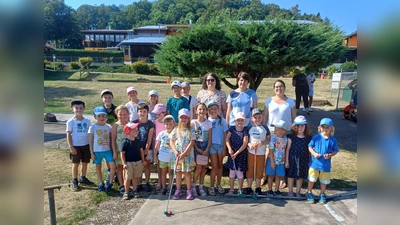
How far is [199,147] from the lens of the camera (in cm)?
498

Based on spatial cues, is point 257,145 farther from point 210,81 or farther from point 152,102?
point 152,102

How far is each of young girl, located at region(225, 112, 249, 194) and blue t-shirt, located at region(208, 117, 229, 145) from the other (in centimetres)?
8

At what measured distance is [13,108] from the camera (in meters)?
0.86

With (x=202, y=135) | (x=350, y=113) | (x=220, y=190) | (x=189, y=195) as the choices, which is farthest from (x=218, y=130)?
(x=350, y=113)

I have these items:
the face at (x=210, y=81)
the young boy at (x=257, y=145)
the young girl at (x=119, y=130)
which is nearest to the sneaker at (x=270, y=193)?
the young boy at (x=257, y=145)

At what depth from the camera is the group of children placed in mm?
4820

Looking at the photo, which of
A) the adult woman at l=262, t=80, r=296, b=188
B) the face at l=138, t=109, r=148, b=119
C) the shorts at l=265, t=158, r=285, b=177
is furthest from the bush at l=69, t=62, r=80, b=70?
the shorts at l=265, t=158, r=285, b=177

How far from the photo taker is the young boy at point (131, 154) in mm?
4840

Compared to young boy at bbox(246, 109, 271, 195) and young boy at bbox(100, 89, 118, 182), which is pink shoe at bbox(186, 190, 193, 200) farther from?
young boy at bbox(100, 89, 118, 182)

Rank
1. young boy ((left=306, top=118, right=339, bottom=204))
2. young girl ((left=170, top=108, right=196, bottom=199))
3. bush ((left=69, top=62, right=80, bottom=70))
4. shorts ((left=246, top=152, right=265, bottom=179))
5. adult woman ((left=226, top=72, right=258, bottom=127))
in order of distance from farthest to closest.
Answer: bush ((left=69, top=62, right=80, bottom=70)) < adult woman ((left=226, top=72, right=258, bottom=127)) < shorts ((left=246, top=152, right=265, bottom=179)) < young girl ((left=170, top=108, right=196, bottom=199)) < young boy ((left=306, top=118, right=339, bottom=204))

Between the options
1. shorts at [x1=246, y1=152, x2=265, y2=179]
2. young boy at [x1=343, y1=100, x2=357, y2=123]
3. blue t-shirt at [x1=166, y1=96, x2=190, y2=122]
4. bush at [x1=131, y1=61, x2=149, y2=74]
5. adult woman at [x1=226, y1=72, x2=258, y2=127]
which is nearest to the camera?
shorts at [x1=246, y1=152, x2=265, y2=179]

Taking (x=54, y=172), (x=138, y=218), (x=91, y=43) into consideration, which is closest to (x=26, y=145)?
(x=138, y=218)

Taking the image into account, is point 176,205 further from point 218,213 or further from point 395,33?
point 395,33

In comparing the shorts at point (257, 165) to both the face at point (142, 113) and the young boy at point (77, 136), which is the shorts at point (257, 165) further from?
the young boy at point (77, 136)
